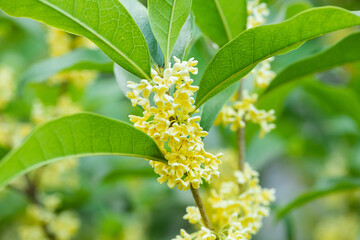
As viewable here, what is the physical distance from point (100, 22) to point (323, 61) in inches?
35.2

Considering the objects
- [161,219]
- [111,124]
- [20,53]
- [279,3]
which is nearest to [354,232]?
[161,219]

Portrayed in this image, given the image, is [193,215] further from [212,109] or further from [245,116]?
[245,116]

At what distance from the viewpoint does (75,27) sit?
35.9 inches

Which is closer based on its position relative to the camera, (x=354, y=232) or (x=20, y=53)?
(x=354, y=232)

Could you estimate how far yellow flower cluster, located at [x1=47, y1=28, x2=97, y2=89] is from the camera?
2.19 m

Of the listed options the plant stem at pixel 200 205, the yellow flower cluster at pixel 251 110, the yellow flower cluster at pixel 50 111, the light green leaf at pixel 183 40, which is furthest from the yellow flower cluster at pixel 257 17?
the yellow flower cluster at pixel 50 111

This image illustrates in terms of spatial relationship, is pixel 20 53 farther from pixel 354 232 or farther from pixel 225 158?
pixel 354 232

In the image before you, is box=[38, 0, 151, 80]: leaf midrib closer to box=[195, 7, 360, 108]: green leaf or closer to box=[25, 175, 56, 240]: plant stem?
box=[195, 7, 360, 108]: green leaf

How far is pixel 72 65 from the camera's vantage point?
1.59m

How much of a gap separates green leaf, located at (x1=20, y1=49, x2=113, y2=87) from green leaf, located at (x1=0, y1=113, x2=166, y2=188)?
2.36 feet

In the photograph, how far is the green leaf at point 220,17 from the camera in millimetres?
1246

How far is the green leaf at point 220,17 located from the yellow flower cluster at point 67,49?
1064 mm

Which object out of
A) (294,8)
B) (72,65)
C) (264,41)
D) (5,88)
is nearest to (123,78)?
(264,41)

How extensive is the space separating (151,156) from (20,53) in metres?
3.24
